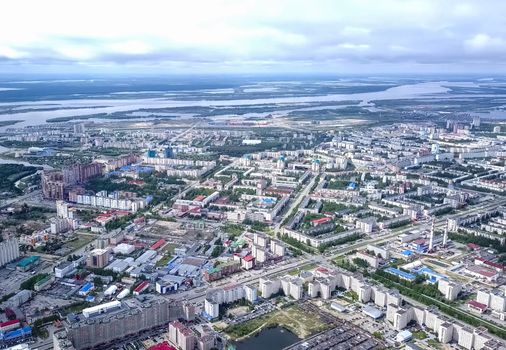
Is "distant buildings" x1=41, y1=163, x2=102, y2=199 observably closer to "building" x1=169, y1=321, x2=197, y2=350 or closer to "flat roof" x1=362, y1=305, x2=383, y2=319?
"building" x1=169, y1=321, x2=197, y2=350

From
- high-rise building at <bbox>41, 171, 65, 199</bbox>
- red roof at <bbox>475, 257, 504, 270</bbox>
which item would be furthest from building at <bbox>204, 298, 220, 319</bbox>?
high-rise building at <bbox>41, 171, 65, 199</bbox>

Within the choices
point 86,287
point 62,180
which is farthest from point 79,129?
point 86,287

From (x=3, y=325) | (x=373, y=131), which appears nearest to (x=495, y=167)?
(x=373, y=131)

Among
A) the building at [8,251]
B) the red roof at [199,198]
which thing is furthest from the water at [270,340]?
the red roof at [199,198]

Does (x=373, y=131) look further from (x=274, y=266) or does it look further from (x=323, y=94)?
(x=323, y=94)

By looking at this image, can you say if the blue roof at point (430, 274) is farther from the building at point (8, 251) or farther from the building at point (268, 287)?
the building at point (8, 251)

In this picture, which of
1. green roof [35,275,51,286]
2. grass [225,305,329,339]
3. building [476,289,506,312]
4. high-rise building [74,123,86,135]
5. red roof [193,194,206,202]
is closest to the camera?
grass [225,305,329,339]
